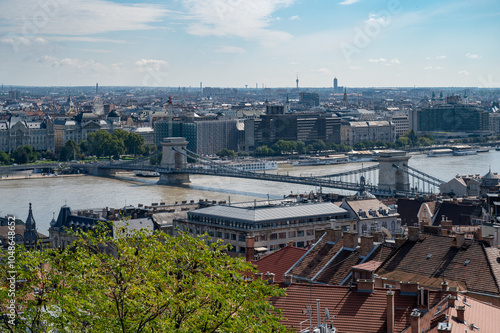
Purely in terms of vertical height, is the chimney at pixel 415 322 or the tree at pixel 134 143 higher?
the chimney at pixel 415 322

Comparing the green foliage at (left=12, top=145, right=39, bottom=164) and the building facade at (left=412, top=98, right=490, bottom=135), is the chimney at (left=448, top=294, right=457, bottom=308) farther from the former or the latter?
the building facade at (left=412, top=98, right=490, bottom=135)

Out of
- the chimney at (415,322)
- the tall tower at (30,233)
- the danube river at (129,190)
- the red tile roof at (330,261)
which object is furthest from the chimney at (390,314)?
the danube river at (129,190)

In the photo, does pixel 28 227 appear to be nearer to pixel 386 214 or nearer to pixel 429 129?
pixel 386 214

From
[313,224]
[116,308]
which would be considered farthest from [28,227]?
[116,308]

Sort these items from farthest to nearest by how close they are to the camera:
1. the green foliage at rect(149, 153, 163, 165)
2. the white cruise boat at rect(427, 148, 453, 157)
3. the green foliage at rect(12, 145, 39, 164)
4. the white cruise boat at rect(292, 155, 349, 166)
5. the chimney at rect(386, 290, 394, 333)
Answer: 1. the white cruise boat at rect(427, 148, 453, 157)
2. the white cruise boat at rect(292, 155, 349, 166)
3. the green foliage at rect(12, 145, 39, 164)
4. the green foliage at rect(149, 153, 163, 165)
5. the chimney at rect(386, 290, 394, 333)

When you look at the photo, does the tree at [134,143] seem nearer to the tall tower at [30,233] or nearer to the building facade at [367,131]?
the building facade at [367,131]

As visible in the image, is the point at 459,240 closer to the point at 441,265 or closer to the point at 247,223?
the point at 441,265

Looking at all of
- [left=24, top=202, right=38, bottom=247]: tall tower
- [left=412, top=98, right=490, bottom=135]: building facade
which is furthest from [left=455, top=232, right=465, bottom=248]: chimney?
[left=412, top=98, right=490, bottom=135]: building facade

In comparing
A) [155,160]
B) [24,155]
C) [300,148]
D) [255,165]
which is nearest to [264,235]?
[255,165]
